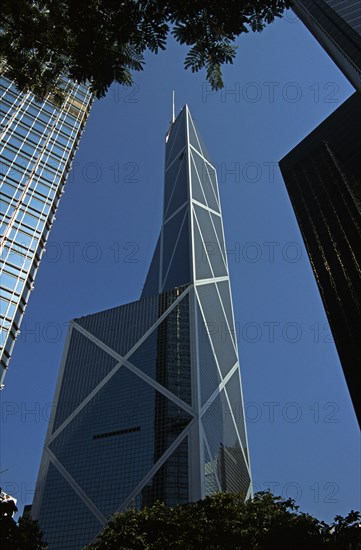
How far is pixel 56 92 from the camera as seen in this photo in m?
11.9

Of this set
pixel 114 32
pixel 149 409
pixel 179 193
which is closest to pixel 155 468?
pixel 149 409

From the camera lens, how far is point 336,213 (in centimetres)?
7212

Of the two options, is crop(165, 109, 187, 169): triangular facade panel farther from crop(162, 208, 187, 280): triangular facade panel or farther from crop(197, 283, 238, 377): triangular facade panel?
crop(197, 283, 238, 377): triangular facade panel

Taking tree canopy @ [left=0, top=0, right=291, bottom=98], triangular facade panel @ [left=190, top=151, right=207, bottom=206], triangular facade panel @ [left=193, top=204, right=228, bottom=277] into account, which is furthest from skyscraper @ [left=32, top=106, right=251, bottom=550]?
tree canopy @ [left=0, top=0, right=291, bottom=98]

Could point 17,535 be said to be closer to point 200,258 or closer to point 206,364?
point 206,364

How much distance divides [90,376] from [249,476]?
31682mm

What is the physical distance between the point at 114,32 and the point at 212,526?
2415cm

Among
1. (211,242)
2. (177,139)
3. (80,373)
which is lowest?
(80,373)

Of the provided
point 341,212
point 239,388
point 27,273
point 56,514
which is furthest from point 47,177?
point 239,388

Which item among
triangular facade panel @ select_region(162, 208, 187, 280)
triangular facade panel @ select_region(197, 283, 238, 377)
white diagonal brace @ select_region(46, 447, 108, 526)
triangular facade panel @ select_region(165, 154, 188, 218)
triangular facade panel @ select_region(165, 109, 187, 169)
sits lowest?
white diagonal brace @ select_region(46, 447, 108, 526)

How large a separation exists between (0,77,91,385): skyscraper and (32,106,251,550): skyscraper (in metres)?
42.3

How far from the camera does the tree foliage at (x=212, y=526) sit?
2223 centimetres

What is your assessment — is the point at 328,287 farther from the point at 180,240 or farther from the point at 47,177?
the point at 180,240

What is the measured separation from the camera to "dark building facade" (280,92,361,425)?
59.9 m
